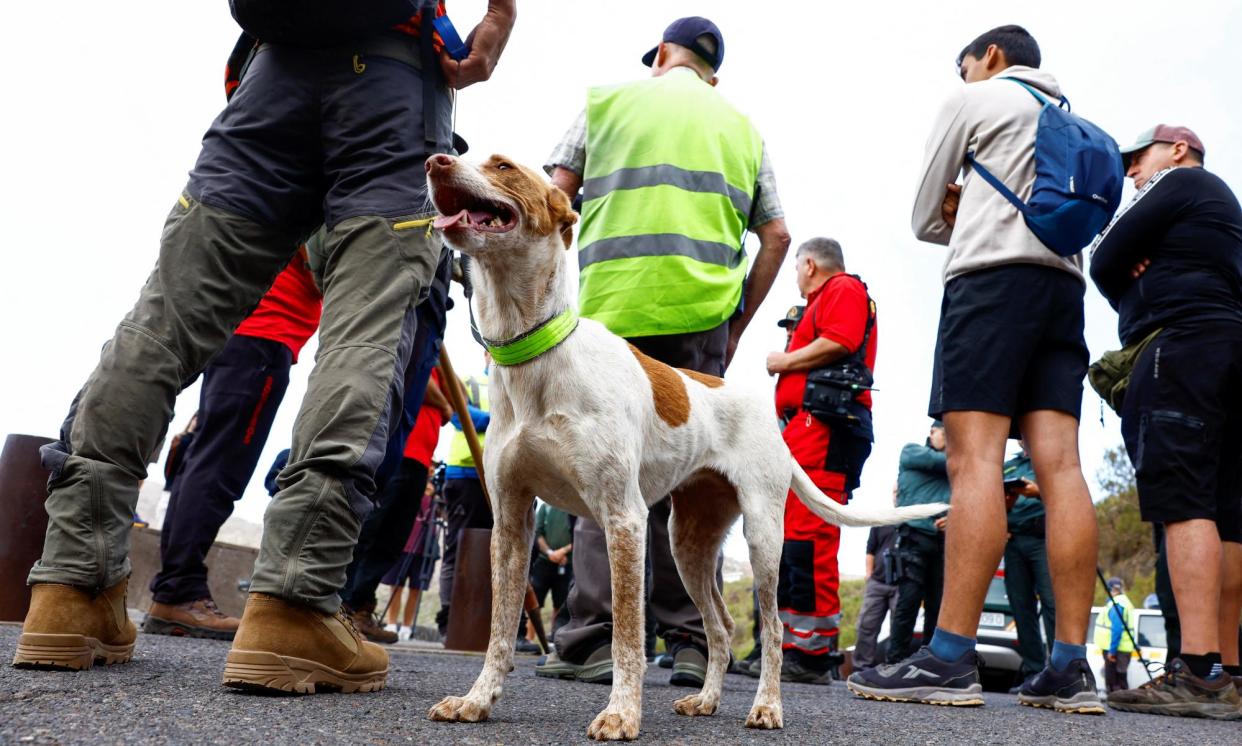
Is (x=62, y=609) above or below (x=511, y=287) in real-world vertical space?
below

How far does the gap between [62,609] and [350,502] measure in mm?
791

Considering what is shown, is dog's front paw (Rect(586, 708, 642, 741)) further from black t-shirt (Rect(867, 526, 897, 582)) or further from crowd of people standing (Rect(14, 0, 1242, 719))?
black t-shirt (Rect(867, 526, 897, 582))

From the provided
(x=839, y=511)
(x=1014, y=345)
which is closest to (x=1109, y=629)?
(x=1014, y=345)

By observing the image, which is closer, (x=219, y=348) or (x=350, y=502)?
(x=350, y=502)

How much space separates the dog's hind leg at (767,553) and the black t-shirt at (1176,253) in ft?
8.27

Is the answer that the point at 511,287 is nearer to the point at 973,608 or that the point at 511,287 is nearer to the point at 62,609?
the point at 62,609

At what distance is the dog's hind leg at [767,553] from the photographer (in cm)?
289

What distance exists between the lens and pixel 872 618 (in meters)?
9.62

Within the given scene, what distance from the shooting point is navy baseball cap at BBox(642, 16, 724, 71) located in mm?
4344

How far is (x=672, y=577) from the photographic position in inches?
156

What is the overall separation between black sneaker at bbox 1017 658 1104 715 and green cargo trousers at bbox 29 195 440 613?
9.25ft

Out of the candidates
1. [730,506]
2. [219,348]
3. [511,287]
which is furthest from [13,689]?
[730,506]

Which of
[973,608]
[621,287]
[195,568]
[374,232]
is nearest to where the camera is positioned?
[374,232]

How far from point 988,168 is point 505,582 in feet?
9.14
